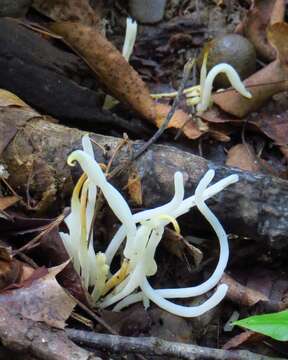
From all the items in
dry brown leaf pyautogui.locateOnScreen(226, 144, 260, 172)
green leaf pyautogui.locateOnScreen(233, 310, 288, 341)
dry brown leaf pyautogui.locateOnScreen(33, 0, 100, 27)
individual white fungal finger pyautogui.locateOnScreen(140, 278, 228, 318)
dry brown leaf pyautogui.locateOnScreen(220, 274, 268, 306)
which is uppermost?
dry brown leaf pyautogui.locateOnScreen(33, 0, 100, 27)

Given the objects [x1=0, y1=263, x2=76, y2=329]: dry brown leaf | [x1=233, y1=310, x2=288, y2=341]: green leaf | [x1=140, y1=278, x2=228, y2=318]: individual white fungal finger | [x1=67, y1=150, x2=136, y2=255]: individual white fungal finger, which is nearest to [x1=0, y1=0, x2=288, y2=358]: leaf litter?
[x1=0, y1=263, x2=76, y2=329]: dry brown leaf

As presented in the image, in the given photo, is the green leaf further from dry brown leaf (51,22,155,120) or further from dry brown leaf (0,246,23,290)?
dry brown leaf (51,22,155,120)

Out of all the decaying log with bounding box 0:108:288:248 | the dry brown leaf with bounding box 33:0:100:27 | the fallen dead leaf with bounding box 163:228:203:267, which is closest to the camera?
the fallen dead leaf with bounding box 163:228:203:267

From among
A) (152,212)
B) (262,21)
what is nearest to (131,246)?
(152,212)

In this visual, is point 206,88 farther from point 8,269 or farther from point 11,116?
point 8,269

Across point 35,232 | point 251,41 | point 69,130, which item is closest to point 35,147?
point 69,130

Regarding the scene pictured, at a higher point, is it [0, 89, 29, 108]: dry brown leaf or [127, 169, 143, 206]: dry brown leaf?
[0, 89, 29, 108]: dry brown leaf

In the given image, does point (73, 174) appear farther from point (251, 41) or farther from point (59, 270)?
point (251, 41)
